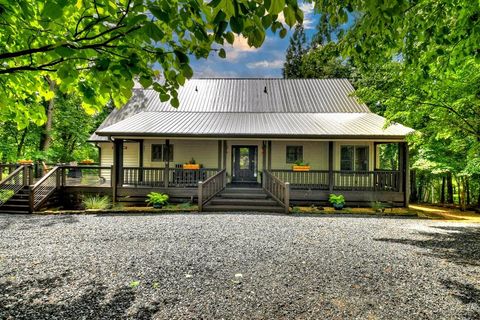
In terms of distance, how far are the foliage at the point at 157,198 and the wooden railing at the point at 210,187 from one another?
1.77 metres

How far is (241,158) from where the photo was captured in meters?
15.0

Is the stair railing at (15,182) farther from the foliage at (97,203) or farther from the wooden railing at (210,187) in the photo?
the wooden railing at (210,187)

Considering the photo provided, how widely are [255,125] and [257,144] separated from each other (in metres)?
1.63

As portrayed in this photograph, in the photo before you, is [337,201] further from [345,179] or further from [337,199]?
[345,179]

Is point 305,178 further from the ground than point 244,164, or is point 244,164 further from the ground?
point 244,164

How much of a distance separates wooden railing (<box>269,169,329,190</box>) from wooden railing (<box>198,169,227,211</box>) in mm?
2355

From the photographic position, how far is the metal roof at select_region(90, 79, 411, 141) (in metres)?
12.2

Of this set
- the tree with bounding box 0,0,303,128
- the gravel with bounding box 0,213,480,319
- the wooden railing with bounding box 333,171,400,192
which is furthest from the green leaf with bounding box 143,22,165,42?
the wooden railing with bounding box 333,171,400,192

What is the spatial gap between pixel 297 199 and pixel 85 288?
9.60m

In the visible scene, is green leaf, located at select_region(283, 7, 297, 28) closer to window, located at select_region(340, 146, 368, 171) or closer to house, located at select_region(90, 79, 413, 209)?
house, located at select_region(90, 79, 413, 209)

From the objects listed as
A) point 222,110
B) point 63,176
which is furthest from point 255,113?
point 63,176

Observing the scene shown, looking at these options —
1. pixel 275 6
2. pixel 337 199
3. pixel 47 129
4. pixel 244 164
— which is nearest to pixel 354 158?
pixel 337 199

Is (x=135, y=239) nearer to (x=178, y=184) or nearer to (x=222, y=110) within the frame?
(x=178, y=184)

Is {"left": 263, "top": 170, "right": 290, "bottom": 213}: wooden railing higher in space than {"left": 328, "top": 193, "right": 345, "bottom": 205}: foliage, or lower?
higher
